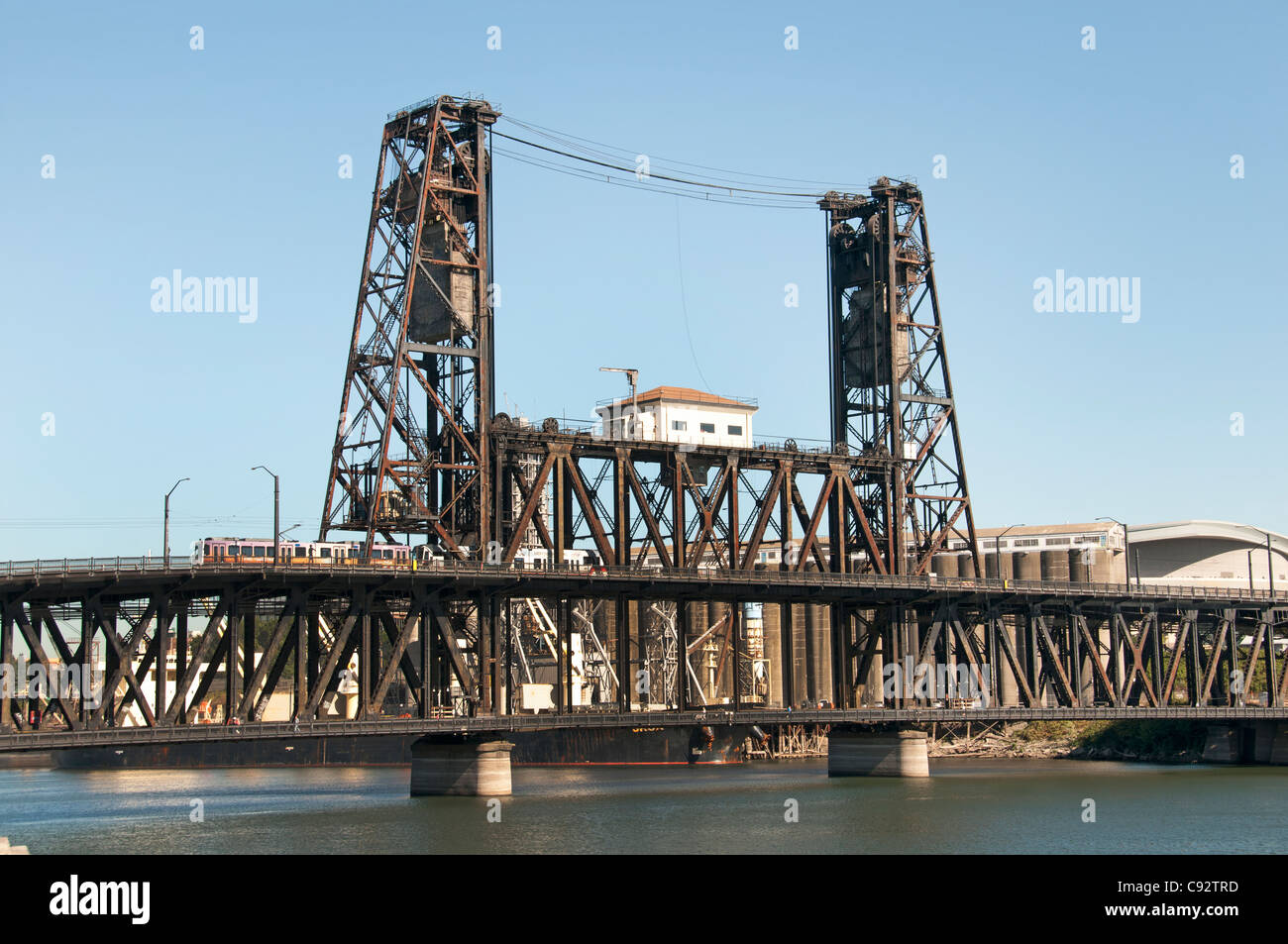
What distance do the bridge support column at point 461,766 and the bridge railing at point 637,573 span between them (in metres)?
9.23

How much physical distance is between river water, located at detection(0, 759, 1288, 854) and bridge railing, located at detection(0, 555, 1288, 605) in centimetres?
1146

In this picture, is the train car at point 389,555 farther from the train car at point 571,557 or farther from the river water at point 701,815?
the river water at point 701,815

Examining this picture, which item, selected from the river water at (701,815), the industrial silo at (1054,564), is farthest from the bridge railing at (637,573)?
the industrial silo at (1054,564)

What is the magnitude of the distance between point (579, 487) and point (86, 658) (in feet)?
113

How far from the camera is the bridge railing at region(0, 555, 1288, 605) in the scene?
7019cm

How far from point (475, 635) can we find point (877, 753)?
97.2 ft

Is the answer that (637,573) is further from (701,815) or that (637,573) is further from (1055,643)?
(1055,643)

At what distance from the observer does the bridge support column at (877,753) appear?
10506 centimetres

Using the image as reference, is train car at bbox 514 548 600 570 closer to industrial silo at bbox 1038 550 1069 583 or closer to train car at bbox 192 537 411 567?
train car at bbox 192 537 411 567

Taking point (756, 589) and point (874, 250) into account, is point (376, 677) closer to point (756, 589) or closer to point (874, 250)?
point (756, 589)

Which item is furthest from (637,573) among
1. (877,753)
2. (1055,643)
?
Result: (1055,643)
